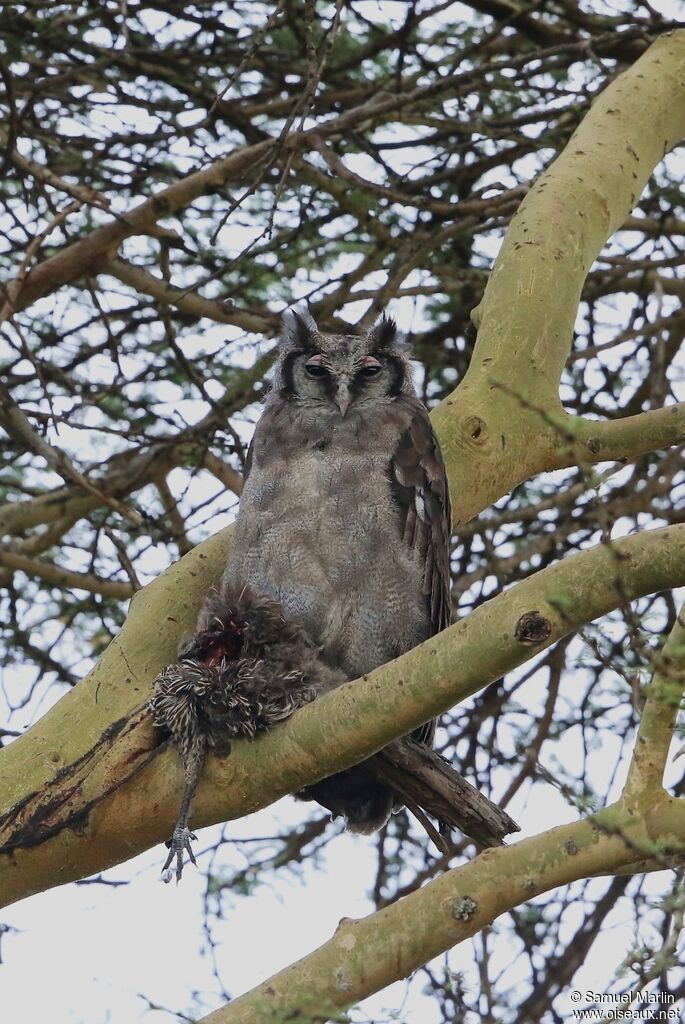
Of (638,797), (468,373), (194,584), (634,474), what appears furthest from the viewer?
(634,474)

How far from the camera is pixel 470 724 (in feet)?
16.3

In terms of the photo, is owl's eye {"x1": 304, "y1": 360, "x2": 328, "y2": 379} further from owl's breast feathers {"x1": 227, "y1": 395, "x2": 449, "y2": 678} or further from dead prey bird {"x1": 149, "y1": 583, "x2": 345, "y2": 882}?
dead prey bird {"x1": 149, "y1": 583, "x2": 345, "y2": 882}

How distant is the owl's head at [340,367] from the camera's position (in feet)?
13.8

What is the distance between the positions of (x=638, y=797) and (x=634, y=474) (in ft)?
9.60

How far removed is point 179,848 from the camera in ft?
9.42

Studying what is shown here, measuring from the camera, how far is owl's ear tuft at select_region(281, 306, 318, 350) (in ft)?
14.3

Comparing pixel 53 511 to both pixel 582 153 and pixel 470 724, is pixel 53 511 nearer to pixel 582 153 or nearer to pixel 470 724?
pixel 470 724

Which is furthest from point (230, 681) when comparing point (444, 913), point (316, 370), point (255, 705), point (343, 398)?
point (316, 370)

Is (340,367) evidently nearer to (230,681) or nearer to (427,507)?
(427,507)

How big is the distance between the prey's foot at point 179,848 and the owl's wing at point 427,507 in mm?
1102

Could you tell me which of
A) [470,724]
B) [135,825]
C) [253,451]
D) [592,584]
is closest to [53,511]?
[253,451]

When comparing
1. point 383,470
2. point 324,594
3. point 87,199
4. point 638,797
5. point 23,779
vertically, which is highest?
point 87,199

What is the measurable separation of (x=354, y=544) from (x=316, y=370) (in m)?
0.68

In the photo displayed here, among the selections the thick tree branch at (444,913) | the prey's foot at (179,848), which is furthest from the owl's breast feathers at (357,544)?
the thick tree branch at (444,913)
